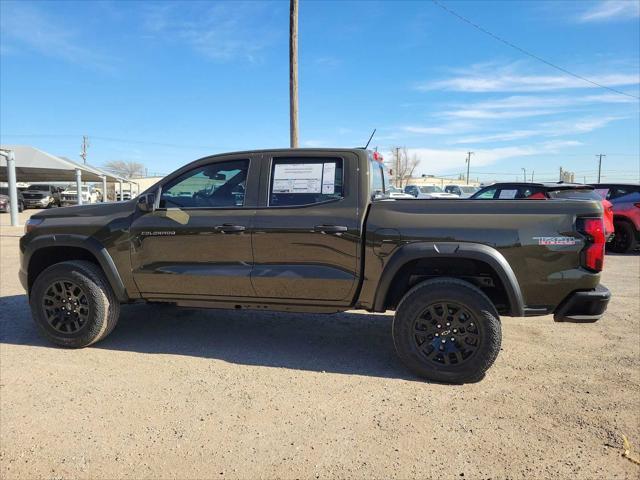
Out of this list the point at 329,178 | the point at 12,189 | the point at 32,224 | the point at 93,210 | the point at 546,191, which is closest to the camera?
the point at 329,178

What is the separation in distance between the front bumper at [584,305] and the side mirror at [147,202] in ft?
11.9

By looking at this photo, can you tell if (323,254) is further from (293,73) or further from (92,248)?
(293,73)

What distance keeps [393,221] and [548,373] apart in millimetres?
1829

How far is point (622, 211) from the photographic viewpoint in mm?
10648

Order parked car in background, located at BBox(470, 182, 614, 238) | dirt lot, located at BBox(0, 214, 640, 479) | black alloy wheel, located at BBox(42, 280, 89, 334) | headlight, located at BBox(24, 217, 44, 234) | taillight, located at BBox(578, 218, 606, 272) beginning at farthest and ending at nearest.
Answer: parked car in background, located at BBox(470, 182, 614, 238), headlight, located at BBox(24, 217, 44, 234), black alloy wheel, located at BBox(42, 280, 89, 334), taillight, located at BBox(578, 218, 606, 272), dirt lot, located at BBox(0, 214, 640, 479)

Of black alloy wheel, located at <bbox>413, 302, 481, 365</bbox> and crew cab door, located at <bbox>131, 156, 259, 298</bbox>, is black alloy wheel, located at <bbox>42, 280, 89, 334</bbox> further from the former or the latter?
black alloy wheel, located at <bbox>413, 302, 481, 365</bbox>

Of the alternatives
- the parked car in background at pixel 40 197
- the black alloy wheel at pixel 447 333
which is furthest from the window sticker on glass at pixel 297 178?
the parked car in background at pixel 40 197

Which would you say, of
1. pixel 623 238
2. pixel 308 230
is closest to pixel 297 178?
pixel 308 230

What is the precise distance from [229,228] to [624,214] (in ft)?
33.7

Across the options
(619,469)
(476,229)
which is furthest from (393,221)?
(619,469)

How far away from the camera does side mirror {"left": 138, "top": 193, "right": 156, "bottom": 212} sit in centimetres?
427

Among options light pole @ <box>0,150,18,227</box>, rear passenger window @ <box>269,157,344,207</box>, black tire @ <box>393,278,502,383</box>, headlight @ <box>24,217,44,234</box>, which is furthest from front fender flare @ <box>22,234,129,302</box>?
light pole @ <box>0,150,18,227</box>

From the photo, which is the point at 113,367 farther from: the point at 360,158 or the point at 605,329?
the point at 605,329

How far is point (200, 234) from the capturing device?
13.6ft
